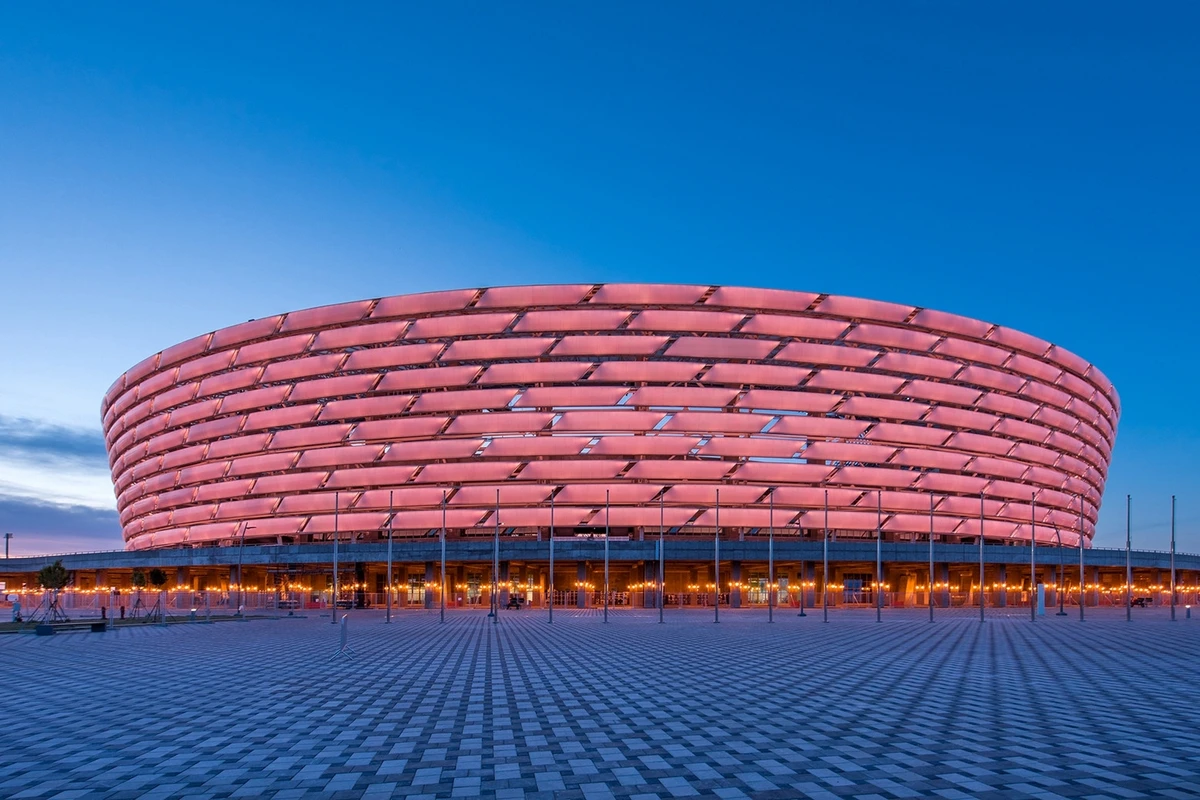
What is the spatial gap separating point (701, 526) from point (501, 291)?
24.1m

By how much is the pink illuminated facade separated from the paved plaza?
3962cm

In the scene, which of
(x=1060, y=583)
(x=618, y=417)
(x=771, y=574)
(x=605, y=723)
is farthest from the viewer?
(x=1060, y=583)

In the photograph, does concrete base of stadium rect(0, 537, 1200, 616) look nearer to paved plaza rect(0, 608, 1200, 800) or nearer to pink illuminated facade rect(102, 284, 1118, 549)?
pink illuminated facade rect(102, 284, 1118, 549)

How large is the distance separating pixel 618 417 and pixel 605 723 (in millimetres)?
52571

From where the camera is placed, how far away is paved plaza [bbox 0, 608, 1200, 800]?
30.9 ft

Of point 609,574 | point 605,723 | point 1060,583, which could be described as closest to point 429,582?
point 609,574

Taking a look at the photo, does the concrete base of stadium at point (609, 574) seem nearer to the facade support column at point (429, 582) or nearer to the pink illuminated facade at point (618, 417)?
the facade support column at point (429, 582)

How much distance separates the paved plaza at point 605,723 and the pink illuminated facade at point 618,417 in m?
39.6

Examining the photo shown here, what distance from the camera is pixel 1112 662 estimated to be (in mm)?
22734

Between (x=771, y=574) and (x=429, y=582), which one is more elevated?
(x=771, y=574)

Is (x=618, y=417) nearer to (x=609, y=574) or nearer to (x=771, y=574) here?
(x=609, y=574)

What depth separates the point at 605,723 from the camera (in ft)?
42.4

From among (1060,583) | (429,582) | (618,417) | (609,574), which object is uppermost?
(618,417)

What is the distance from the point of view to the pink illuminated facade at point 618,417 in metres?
65.6
